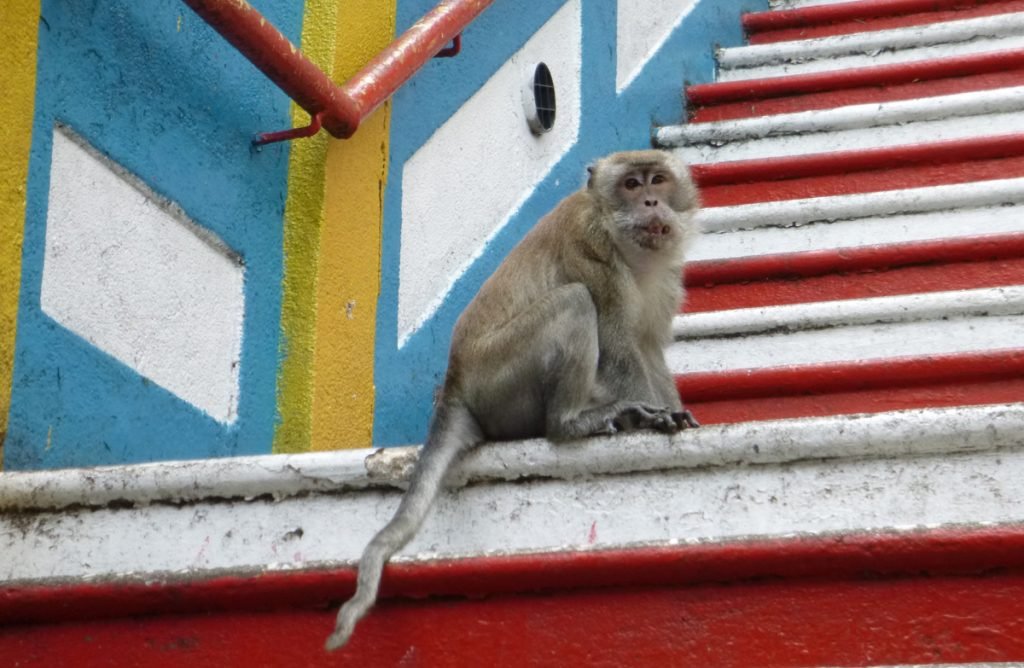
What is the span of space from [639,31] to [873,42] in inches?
37.8

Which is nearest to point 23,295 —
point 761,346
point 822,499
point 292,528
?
point 292,528

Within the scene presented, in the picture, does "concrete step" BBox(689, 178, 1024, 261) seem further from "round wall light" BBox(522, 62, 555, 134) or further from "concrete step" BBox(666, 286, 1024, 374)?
"round wall light" BBox(522, 62, 555, 134)

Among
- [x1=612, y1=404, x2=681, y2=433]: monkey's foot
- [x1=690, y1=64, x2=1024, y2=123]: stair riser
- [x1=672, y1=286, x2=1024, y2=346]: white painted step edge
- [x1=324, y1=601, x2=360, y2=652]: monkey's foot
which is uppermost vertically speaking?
[x1=690, y1=64, x2=1024, y2=123]: stair riser

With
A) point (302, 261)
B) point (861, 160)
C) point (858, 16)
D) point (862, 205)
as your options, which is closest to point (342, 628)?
point (302, 261)

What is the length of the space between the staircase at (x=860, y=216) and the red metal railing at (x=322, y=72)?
1095 millimetres

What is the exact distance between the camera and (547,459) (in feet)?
9.26

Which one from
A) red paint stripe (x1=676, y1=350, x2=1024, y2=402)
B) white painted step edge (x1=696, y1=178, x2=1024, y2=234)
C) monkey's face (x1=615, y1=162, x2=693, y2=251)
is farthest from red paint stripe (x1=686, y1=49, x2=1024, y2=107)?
monkey's face (x1=615, y1=162, x2=693, y2=251)

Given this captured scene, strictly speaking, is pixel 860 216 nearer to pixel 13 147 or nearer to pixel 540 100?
pixel 540 100

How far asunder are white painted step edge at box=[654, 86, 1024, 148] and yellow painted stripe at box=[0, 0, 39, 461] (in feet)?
10.2

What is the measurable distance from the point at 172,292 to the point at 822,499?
166 cm

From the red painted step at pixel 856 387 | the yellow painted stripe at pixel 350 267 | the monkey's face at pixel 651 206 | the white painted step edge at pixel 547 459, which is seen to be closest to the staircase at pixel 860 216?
the red painted step at pixel 856 387

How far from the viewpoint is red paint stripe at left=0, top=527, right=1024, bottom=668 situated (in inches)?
91.9

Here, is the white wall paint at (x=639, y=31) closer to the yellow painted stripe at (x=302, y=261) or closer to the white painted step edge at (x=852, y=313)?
the white painted step edge at (x=852, y=313)

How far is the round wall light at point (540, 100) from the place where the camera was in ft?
16.8
